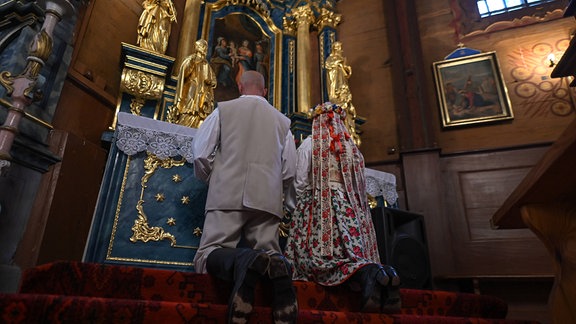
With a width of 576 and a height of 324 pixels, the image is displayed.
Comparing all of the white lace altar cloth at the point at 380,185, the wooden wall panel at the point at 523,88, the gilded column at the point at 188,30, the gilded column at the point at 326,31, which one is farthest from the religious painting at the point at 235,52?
the wooden wall panel at the point at 523,88

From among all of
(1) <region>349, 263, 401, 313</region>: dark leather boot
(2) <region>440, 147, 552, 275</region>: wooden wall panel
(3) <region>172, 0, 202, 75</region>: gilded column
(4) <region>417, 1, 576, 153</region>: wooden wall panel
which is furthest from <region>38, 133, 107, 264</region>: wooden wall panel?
(4) <region>417, 1, 576, 153</region>: wooden wall panel

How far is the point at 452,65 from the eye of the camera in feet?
19.9

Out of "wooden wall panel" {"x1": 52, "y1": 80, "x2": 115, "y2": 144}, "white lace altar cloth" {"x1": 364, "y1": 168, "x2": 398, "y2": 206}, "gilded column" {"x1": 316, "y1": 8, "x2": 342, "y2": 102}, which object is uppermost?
"gilded column" {"x1": 316, "y1": 8, "x2": 342, "y2": 102}

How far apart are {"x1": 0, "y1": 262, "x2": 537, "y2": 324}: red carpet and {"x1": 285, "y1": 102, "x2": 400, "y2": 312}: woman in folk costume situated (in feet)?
0.70

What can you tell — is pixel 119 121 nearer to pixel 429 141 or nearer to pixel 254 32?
pixel 254 32

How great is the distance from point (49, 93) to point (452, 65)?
18.3ft

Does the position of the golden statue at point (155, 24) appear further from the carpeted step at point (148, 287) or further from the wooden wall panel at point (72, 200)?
the carpeted step at point (148, 287)

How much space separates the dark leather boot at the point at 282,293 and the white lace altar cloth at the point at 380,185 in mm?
2904

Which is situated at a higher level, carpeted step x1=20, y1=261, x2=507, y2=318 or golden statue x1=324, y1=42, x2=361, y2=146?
golden statue x1=324, y1=42, x2=361, y2=146

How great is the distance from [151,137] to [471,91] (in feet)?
15.9

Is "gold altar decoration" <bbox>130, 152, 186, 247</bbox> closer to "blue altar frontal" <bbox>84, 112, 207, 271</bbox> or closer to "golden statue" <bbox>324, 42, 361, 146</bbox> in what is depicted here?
"blue altar frontal" <bbox>84, 112, 207, 271</bbox>

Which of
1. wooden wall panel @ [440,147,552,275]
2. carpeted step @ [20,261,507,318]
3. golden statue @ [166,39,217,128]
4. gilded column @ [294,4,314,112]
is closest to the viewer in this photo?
carpeted step @ [20,261,507,318]

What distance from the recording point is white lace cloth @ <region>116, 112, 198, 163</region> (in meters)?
3.24

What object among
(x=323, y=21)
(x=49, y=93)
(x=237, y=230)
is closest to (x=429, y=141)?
(x=323, y=21)
